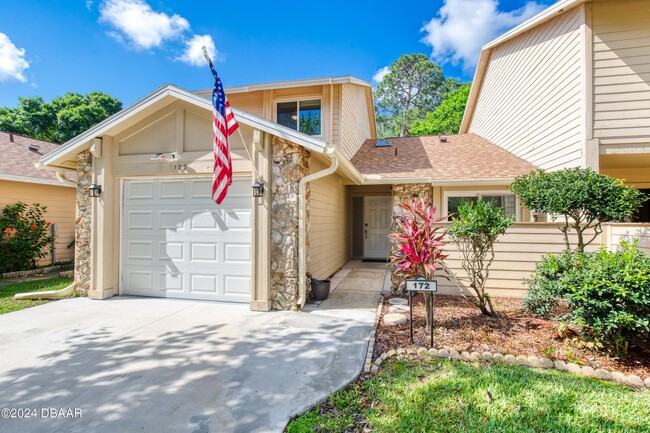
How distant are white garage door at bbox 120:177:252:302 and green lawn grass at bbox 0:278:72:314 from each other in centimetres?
164

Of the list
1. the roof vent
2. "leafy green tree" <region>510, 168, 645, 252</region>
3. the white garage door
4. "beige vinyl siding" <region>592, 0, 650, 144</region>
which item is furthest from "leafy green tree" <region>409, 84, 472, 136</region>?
the white garage door

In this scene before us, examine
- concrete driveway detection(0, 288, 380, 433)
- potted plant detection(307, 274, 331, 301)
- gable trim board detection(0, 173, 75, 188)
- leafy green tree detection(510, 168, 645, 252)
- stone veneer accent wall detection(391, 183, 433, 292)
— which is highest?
gable trim board detection(0, 173, 75, 188)

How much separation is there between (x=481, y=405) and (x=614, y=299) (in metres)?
2.01

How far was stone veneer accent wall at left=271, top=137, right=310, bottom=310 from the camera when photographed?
16.9 feet

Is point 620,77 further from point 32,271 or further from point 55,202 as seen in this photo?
point 55,202

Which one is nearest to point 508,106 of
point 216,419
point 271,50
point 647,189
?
point 647,189

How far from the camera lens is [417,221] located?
14.1 ft

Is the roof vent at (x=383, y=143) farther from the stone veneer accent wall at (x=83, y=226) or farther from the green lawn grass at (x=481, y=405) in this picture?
the green lawn grass at (x=481, y=405)

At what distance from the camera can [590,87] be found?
20.1ft

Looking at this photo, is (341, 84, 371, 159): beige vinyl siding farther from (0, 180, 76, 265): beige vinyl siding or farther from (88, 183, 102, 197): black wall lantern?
(0, 180, 76, 265): beige vinyl siding

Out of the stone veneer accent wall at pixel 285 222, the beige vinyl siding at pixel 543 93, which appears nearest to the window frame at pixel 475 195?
the beige vinyl siding at pixel 543 93

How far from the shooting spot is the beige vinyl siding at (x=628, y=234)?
5172 mm

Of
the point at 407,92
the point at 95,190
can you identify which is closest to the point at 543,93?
the point at 95,190

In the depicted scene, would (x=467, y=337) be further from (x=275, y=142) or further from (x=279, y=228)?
(x=275, y=142)
